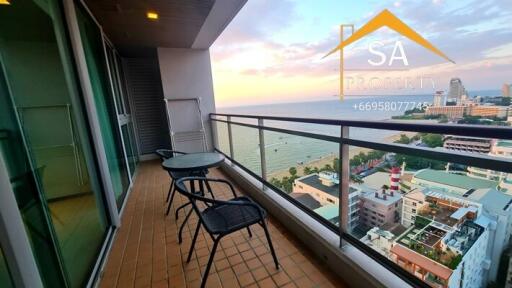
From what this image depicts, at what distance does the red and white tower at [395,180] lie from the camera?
1.09 m

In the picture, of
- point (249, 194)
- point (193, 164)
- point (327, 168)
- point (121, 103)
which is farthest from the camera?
point (121, 103)

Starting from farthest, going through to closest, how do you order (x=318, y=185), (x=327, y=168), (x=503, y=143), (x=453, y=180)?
(x=318, y=185) < (x=327, y=168) < (x=453, y=180) < (x=503, y=143)

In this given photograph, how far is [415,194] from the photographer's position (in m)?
1.02

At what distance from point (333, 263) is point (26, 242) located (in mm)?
1744

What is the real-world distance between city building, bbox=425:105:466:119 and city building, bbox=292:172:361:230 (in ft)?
1.96

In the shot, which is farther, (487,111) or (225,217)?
(225,217)

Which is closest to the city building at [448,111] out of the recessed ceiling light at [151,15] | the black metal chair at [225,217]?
the black metal chair at [225,217]

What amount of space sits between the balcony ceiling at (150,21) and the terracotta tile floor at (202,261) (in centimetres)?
276

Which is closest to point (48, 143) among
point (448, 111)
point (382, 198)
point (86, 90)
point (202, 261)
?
point (86, 90)

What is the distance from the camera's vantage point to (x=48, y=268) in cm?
113

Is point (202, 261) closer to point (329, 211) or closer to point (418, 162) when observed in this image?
point (329, 211)

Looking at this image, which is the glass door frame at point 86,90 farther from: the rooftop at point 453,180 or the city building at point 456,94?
the city building at point 456,94

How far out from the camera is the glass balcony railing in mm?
791

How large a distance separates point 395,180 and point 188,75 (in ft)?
16.1
